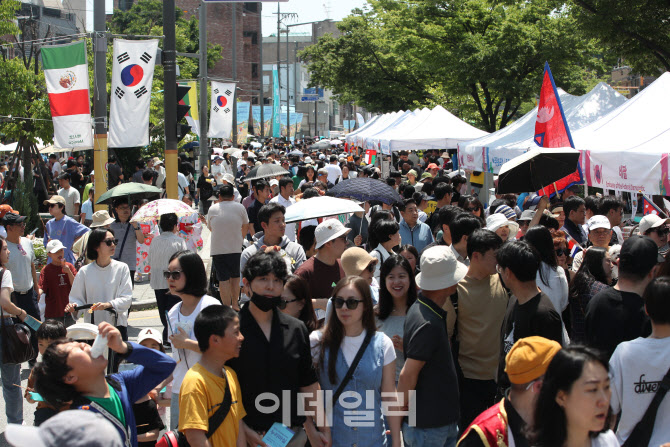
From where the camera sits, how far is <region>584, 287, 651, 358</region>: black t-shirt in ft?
15.1

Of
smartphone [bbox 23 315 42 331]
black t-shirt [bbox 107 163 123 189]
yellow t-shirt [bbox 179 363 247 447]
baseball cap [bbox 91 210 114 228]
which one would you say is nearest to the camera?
yellow t-shirt [bbox 179 363 247 447]

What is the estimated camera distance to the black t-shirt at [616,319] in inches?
181

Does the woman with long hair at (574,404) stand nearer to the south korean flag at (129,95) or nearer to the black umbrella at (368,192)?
the black umbrella at (368,192)

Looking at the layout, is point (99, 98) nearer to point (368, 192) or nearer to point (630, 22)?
point (368, 192)

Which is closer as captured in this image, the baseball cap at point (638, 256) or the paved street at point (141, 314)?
the baseball cap at point (638, 256)

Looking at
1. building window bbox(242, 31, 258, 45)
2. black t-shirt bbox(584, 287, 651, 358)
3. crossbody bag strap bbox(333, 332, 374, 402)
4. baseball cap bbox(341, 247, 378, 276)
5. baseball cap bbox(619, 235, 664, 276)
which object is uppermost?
building window bbox(242, 31, 258, 45)

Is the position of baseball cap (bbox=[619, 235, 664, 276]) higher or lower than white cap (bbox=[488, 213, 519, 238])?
higher

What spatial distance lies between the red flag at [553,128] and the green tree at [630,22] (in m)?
4.56

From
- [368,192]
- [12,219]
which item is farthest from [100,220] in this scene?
[368,192]

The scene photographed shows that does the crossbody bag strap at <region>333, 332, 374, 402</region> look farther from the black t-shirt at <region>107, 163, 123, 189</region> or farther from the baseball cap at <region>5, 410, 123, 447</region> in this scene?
the black t-shirt at <region>107, 163, 123, 189</region>

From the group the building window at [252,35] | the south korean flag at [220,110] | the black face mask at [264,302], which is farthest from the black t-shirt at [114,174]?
the building window at [252,35]

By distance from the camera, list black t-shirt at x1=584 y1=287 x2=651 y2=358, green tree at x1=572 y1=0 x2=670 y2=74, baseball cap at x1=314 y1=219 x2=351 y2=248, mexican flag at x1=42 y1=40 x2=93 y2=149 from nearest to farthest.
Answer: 1. black t-shirt at x1=584 y1=287 x2=651 y2=358
2. baseball cap at x1=314 y1=219 x2=351 y2=248
3. mexican flag at x1=42 y1=40 x2=93 y2=149
4. green tree at x1=572 y1=0 x2=670 y2=74

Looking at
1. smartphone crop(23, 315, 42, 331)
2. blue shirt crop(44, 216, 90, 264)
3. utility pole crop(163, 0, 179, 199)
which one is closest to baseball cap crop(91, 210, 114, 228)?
blue shirt crop(44, 216, 90, 264)

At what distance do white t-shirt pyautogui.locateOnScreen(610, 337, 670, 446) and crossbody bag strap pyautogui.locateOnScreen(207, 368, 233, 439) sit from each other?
1.98 metres
